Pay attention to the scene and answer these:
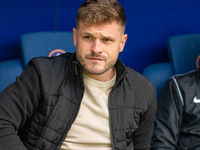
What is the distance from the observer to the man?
41.8 inches

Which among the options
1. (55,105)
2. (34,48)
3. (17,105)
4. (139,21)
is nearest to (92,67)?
(55,105)

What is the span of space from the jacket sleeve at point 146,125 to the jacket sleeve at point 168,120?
0.50 feet

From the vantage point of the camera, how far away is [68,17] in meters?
1.85

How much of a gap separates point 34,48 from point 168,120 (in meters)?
0.86

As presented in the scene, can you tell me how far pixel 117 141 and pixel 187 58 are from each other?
0.95 m

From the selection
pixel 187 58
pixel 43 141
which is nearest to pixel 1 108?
pixel 43 141

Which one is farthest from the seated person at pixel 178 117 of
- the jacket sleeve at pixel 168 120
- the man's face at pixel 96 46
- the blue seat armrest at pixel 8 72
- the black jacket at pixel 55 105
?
the blue seat armrest at pixel 8 72

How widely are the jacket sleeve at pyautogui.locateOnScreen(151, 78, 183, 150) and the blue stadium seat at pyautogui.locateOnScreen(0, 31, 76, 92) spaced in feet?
2.11

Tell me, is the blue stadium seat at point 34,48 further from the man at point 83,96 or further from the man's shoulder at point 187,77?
the man's shoulder at point 187,77

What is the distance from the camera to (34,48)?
1531mm

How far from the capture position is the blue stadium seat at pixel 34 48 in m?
1.44

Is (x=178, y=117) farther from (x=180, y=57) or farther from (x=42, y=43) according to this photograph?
(x=42, y=43)

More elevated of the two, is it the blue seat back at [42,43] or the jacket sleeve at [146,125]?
the blue seat back at [42,43]

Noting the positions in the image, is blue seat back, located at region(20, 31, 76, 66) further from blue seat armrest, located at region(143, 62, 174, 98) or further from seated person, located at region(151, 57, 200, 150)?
seated person, located at region(151, 57, 200, 150)
